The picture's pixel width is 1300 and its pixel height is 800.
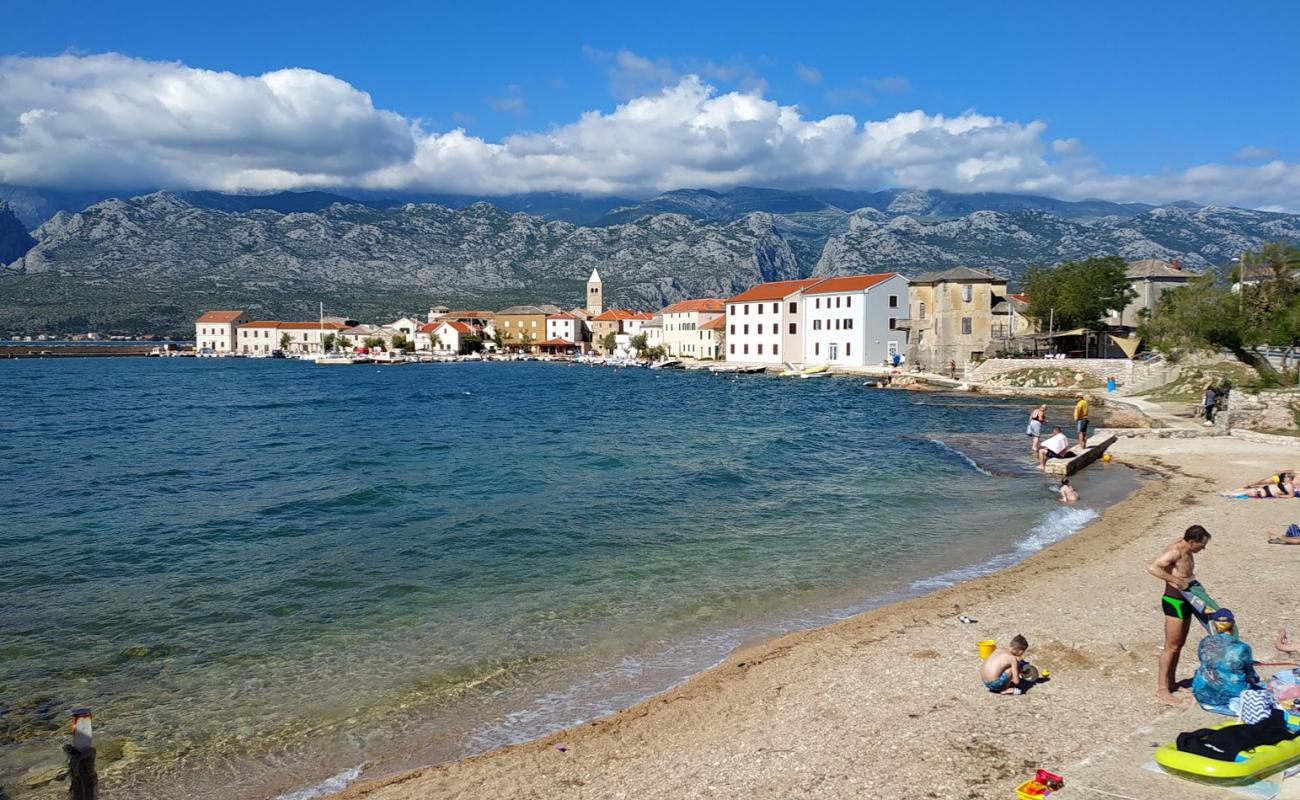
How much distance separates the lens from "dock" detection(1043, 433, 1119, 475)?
24.4 metres

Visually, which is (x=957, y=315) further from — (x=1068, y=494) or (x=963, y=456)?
(x=1068, y=494)

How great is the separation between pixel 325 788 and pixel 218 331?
177725 millimetres

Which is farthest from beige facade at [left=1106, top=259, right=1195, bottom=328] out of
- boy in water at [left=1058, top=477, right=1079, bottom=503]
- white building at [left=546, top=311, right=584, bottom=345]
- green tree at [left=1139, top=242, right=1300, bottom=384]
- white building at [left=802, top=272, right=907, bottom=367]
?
white building at [left=546, top=311, right=584, bottom=345]

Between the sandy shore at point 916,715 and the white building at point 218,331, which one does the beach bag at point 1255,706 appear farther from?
the white building at point 218,331

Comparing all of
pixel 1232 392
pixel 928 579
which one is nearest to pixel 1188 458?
pixel 1232 392

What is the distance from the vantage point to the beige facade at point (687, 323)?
118312mm

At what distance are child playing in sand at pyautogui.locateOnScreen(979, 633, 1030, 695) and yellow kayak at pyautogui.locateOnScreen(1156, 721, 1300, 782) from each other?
7.14 ft

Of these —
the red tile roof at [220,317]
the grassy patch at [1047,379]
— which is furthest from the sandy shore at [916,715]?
the red tile roof at [220,317]

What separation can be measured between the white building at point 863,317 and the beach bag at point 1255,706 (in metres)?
78.1

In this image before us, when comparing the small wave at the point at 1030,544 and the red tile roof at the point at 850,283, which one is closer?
the small wave at the point at 1030,544

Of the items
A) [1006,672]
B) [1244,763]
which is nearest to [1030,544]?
[1006,672]

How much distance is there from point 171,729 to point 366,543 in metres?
8.55

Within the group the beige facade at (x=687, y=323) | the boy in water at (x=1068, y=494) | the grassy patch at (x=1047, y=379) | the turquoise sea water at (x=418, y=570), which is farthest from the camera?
the beige facade at (x=687, y=323)

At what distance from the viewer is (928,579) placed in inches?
572
